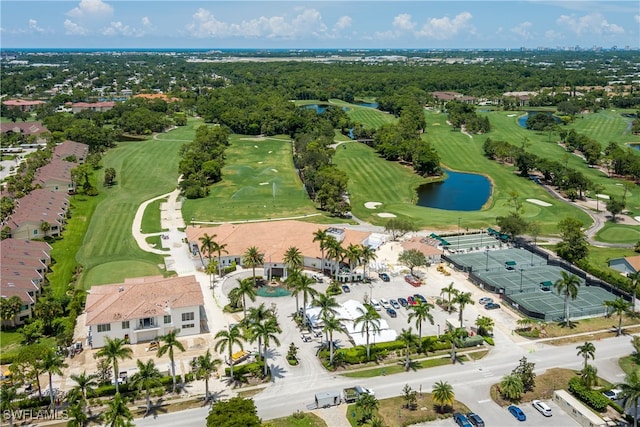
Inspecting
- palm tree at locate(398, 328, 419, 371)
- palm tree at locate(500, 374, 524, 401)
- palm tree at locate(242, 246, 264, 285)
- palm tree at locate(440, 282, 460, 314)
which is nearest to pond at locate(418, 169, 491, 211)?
palm tree at locate(440, 282, 460, 314)

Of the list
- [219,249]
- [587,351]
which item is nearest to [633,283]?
[587,351]

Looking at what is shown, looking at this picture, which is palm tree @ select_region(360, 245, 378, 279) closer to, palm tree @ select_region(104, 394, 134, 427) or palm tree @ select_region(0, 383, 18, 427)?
palm tree @ select_region(104, 394, 134, 427)

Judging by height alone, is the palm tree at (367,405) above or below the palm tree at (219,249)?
below

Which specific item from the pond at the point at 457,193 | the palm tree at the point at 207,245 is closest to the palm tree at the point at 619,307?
the palm tree at the point at 207,245

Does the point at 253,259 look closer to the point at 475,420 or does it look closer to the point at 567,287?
the point at 475,420

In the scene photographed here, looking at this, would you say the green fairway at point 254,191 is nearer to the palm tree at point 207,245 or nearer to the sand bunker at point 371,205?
the sand bunker at point 371,205

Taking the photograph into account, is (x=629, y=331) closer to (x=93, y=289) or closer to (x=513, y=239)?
(x=513, y=239)
